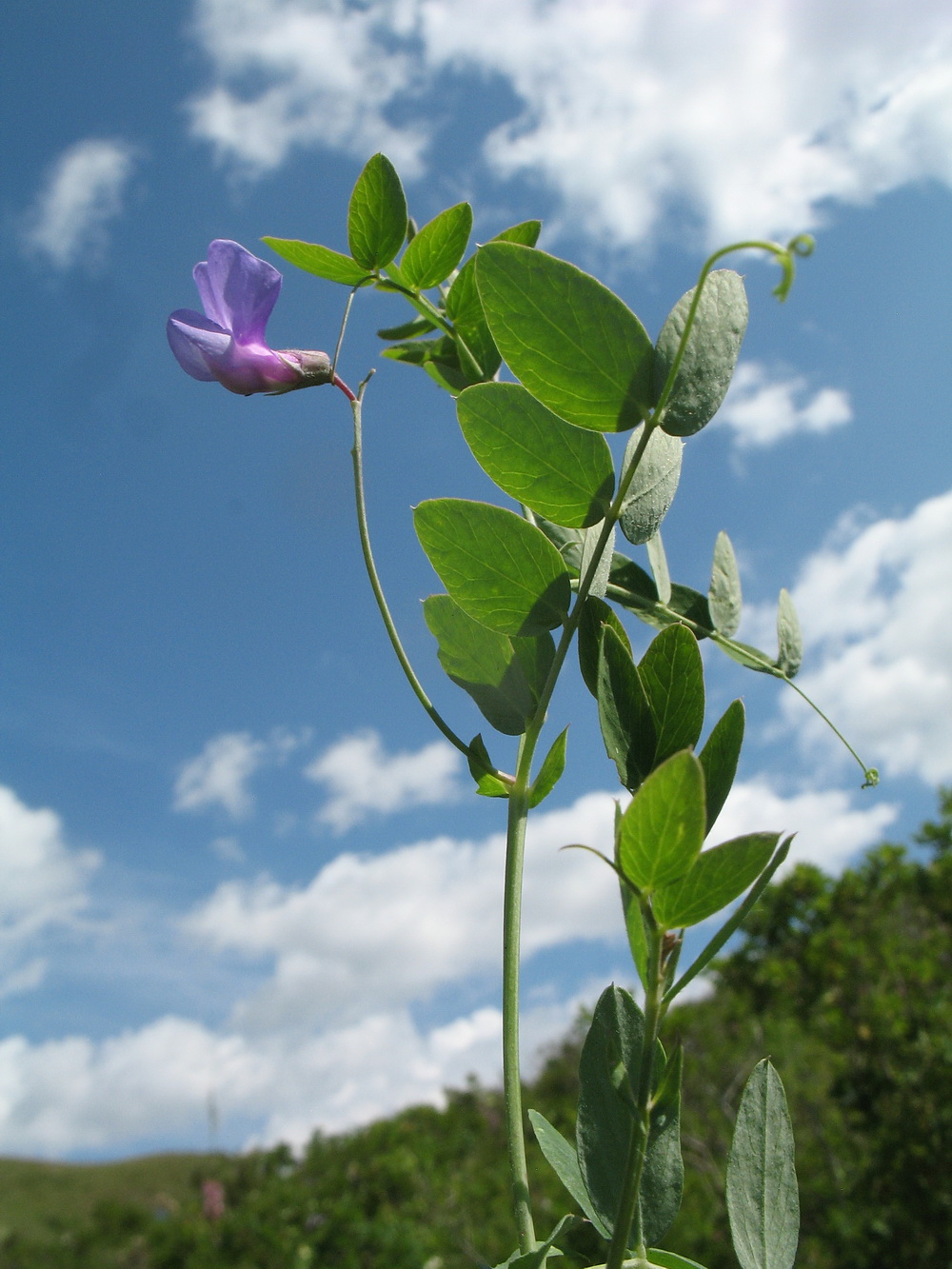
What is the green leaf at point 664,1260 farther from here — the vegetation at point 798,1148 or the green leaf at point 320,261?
the vegetation at point 798,1148

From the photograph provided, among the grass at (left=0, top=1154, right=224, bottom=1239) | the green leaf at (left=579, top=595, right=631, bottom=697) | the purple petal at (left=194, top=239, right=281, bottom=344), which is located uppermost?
the purple petal at (left=194, top=239, right=281, bottom=344)

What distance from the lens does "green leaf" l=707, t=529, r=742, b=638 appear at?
78 centimetres

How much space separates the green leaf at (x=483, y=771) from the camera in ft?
1.80

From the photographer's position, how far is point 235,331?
25.0 inches

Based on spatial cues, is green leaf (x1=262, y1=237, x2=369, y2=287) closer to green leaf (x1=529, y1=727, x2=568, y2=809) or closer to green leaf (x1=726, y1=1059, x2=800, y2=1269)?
green leaf (x1=529, y1=727, x2=568, y2=809)

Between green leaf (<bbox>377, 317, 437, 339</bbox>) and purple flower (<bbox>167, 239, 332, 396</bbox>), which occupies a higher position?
green leaf (<bbox>377, 317, 437, 339</bbox>)

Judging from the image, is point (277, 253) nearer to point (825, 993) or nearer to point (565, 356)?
point (565, 356)

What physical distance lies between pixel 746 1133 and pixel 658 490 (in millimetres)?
346

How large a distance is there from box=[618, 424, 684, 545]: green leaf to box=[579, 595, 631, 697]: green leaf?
78 mm

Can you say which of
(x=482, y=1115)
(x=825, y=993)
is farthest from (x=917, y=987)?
(x=482, y=1115)

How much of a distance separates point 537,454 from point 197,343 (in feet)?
0.86

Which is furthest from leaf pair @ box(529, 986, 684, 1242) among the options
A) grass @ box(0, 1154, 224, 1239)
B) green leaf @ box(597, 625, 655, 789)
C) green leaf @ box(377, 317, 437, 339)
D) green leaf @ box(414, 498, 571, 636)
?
grass @ box(0, 1154, 224, 1239)

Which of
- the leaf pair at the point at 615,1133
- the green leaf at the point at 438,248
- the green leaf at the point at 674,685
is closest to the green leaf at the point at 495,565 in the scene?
the green leaf at the point at 674,685

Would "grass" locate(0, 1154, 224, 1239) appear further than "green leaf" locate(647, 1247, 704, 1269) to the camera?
Yes
